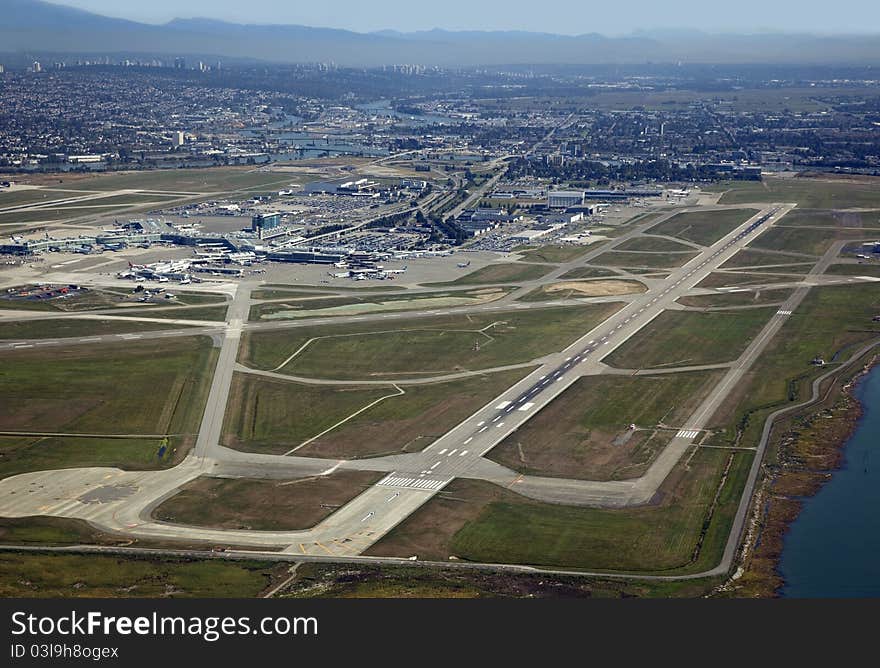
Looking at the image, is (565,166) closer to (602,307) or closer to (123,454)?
(602,307)

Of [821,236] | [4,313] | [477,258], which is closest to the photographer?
[4,313]

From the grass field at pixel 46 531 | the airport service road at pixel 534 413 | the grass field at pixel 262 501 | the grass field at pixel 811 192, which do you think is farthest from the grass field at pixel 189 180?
the grass field at pixel 46 531

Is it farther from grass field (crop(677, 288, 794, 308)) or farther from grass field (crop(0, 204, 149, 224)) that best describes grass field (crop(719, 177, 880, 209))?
grass field (crop(0, 204, 149, 224))

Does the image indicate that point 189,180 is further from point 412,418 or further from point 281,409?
point 412,418

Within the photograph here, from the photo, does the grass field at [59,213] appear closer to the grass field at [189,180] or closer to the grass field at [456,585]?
the grass field at [189,180]

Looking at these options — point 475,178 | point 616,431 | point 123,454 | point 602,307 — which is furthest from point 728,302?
A: point 475,178

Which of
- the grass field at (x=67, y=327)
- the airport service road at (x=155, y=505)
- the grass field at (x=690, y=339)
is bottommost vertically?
the airport service road at (x=155, y=505)

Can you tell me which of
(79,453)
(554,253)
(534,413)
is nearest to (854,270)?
(554,253)
